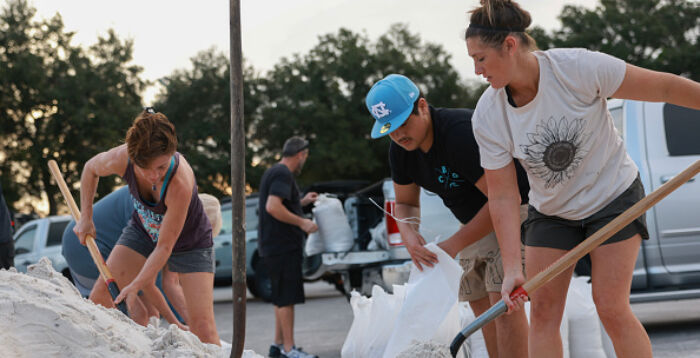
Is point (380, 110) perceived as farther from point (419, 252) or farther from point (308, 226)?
point (308, 226)

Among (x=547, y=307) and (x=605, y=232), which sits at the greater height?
(x=605, y=232)

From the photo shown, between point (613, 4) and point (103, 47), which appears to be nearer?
point (103, 47)

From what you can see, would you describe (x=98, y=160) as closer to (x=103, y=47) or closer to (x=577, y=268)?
(x=577, y=268)

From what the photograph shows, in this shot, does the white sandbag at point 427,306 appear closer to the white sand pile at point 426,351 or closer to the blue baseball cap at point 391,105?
the white sand pile at point 426,351

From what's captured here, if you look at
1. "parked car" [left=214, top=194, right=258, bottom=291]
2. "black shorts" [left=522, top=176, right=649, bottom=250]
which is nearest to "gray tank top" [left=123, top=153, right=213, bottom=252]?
"black shorts" [left=522, top=176, right=649, bottom=250]

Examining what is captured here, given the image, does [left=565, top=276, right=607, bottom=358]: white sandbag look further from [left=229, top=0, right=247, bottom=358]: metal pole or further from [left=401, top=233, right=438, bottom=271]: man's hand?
[left=229, top=0, right=247, bottom=358]: metal pole

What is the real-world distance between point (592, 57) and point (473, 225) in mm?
1078

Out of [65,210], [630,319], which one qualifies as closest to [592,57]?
[630,319]

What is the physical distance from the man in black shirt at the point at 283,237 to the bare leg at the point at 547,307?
3.62 meters

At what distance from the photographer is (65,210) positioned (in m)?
31.9

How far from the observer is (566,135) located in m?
3.25

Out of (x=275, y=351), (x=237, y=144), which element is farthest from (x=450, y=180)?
(x=275, y=351)

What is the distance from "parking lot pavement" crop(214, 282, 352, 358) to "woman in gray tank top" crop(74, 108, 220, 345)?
95.1 inches

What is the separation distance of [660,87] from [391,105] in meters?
1.17
